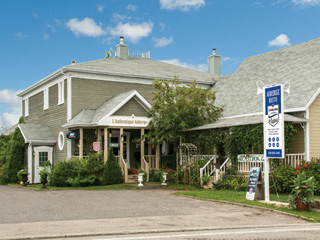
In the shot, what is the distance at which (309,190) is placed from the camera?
Result: 12.1 metres

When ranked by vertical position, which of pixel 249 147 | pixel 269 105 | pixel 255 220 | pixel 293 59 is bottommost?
pixel 255 220

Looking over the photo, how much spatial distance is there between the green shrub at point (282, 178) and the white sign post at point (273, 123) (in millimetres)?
2932

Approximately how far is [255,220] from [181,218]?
203cm

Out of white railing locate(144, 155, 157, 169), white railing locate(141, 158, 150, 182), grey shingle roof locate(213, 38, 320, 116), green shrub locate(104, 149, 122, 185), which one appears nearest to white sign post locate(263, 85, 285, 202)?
grey shingle roof locate(213, 38, 320, 116)

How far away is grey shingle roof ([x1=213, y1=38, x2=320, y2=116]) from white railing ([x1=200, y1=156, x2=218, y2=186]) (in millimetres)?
3091

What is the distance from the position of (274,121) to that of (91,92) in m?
14.0

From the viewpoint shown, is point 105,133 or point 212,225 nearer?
point 212,225

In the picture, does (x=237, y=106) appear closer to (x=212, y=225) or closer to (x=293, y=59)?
(x=293, y=59)

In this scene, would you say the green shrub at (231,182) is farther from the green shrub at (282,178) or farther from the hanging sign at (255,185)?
the hanging sign at (255,185)

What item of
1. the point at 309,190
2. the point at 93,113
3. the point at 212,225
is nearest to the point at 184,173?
the point at 93,113

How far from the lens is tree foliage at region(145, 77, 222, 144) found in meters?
22.0

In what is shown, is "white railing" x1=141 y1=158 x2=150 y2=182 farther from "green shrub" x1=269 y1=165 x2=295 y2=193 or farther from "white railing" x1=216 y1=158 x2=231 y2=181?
"green shrub" x1=269 y1=165 x2=295 y2=193

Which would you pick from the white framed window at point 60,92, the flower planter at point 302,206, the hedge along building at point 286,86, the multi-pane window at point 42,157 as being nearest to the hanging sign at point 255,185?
the flower planter at point 302,206

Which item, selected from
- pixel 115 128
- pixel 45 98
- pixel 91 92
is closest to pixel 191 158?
pixel 115 128
